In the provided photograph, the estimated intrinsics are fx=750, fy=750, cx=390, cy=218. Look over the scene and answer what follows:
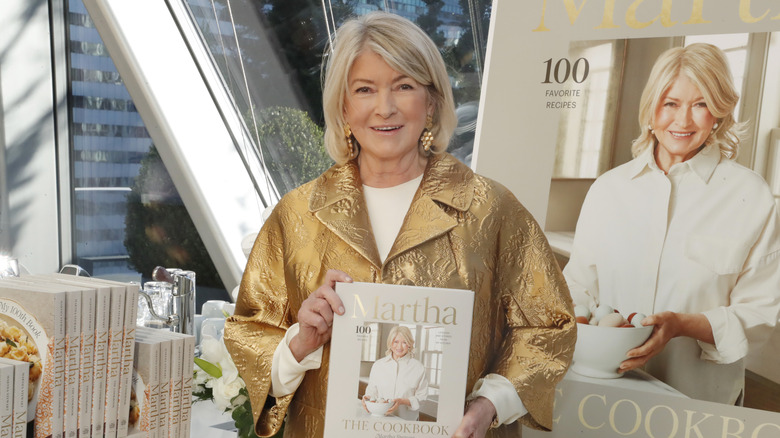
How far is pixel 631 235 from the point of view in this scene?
1.77m

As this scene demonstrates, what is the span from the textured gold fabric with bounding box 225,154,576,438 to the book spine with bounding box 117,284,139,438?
209 mm

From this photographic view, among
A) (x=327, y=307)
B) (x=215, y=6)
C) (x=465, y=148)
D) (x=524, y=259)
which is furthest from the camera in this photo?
(x=215, y=6)

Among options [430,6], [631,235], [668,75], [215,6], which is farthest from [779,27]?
[215,6]

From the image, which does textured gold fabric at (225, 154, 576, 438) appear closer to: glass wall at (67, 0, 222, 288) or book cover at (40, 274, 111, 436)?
book cover at (40, 274, 111, 436)

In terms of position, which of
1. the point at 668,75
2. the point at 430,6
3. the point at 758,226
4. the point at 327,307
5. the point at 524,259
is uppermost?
the point at 430,6

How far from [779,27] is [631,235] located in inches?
21.6

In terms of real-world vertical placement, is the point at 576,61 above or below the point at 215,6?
below

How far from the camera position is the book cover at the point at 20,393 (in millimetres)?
1459

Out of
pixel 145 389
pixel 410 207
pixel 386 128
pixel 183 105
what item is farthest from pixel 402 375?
pixel 183 105

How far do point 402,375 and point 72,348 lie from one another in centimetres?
69

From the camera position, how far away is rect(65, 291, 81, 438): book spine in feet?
5.05

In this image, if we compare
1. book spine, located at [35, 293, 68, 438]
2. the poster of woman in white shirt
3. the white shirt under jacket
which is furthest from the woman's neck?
book spine, located at [35, 293, 68, 438]

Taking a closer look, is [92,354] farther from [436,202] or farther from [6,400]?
[436,202]

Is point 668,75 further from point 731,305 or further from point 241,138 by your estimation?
point 241,138
